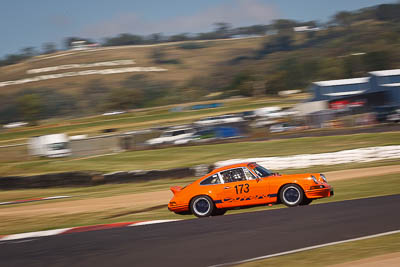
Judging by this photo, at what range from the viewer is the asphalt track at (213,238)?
7.25 m

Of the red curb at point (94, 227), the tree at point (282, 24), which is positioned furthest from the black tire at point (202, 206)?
the tree at point (282, 24)

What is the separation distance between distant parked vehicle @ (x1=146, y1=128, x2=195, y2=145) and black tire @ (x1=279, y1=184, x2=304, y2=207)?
23837 millimetres

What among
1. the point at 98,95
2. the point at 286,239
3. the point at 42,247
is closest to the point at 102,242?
the point at 42,247

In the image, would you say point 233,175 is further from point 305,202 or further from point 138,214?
point 138,214

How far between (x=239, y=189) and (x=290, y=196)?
1.12m

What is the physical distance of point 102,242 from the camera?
8836 mm

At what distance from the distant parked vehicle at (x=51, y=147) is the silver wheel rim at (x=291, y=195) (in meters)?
26.2

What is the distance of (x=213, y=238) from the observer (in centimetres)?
814

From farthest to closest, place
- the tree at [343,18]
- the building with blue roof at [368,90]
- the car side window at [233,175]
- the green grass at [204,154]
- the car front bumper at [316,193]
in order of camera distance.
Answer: the tree at [343,18]
the building with blue roof at [368,90]
the green grass at [204,154]
the car side window at [233,175]
the car front bumper at [316,193]

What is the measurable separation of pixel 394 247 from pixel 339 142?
1919 centimetres

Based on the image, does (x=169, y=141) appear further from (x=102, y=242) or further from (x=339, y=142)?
(x=102, y=242)

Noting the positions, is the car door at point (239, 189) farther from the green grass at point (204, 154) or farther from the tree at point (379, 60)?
the tree at point (379, 60)

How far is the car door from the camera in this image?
10781mm

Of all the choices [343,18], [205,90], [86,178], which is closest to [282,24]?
[343,18]
